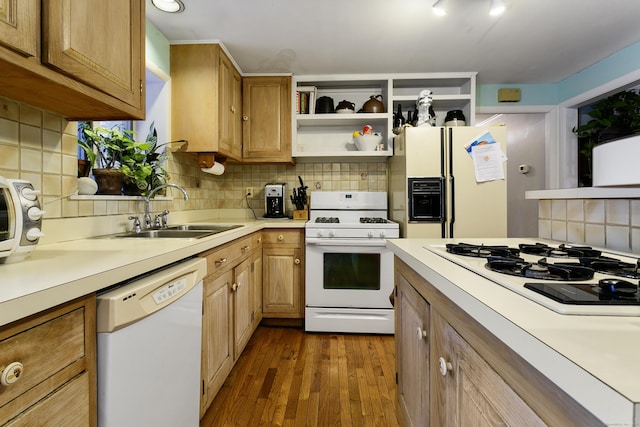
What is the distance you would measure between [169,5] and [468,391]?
2320 millimetres

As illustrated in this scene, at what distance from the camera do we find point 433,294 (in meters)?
0.84

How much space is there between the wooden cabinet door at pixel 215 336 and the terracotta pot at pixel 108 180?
728 mm

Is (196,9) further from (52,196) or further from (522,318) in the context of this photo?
(522,318)

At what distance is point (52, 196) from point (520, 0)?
8.59 ft

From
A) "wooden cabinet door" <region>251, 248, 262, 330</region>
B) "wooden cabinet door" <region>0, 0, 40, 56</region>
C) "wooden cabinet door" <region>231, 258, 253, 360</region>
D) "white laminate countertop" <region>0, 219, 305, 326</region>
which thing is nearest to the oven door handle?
"wooden cabinet door" <region>251, 248, 262, 330</region>

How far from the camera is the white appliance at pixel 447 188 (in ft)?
7.78

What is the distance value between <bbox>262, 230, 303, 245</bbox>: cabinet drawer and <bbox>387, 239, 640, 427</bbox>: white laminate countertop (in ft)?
6.37

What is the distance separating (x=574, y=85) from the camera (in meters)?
2.82

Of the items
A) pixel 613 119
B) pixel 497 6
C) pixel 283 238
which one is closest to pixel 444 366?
pixel 283 238

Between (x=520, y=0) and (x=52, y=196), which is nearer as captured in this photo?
(x=52, y=196)

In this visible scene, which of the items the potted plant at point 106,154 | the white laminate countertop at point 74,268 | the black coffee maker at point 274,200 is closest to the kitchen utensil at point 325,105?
the black coffee maker at point 274,200

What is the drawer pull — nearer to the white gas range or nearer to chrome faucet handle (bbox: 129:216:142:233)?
the white gas range

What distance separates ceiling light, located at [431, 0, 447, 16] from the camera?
67.3 inches

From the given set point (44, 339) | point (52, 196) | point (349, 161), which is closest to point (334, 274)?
point (349, 161)
